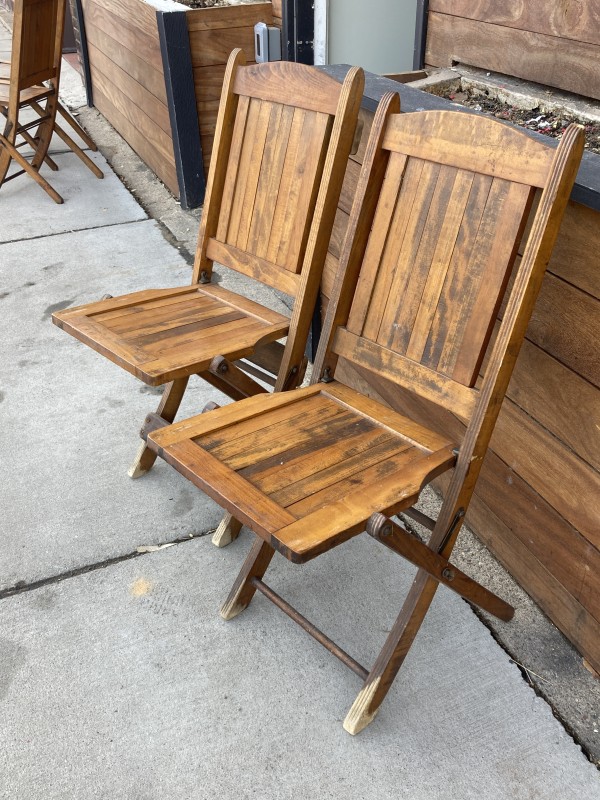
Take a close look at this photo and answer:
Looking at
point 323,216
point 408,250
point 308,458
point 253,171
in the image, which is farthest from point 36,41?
point 308,458

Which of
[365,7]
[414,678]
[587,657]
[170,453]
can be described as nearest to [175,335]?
[170,453]

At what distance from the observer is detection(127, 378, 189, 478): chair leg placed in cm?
239

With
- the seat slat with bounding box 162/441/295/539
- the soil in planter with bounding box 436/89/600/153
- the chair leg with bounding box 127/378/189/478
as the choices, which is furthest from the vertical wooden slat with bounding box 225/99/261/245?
the seat slat with bounding box 162/441/295/539

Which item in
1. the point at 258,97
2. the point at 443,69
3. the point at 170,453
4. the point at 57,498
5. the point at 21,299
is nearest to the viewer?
the point at 170,453

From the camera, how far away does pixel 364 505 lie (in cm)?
152

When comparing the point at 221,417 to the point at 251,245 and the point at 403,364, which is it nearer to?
the point at 403,364

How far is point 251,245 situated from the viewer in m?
2.35

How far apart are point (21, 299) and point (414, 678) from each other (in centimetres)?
287

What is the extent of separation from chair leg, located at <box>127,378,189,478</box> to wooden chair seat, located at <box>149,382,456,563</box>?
51cm

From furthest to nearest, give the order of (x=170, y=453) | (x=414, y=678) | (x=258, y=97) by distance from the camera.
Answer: (x=258, y=97) → (x=414, y=678) → (x=170, y=453)

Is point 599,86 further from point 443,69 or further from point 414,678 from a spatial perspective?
point 414,678

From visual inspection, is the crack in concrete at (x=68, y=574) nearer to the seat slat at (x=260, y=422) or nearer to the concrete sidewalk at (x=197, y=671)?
the concrete sidewalk at (x=197, y=671)

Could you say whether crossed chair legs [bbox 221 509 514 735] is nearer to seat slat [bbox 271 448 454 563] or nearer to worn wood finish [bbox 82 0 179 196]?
seat slat [bbox 271 448 454 563]

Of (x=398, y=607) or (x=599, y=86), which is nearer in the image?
(x=398, y=607)
